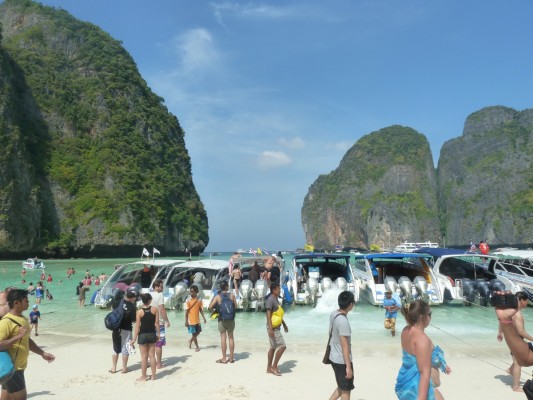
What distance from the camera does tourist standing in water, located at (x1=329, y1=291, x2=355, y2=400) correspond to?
4.91m

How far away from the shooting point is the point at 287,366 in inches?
317

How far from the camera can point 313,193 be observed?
179750 mm

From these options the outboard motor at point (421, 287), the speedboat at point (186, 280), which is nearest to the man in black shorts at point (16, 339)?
the speedboat at point (186, 280)

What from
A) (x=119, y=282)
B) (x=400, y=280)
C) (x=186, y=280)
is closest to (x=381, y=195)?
(x=400, y=280)

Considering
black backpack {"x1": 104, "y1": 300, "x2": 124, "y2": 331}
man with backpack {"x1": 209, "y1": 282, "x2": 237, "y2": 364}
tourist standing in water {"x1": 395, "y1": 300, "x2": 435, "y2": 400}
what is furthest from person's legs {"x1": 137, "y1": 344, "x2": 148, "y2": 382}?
tourist standing in water {"x1": 395, "y1": 300, "x2": 435, "y2": 400}

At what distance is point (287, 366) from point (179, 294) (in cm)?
783

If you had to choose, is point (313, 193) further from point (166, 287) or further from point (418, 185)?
point (166, 287)

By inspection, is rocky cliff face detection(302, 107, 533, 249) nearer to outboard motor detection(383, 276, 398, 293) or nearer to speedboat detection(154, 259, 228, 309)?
outboard motor detection(383, 276, 398, 293)

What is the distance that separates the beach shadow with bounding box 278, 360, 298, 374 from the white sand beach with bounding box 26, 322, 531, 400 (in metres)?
0.02

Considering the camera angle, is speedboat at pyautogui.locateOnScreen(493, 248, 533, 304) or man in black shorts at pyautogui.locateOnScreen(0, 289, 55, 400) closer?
man in black shorts at pyautogui.locateOnScreen(0, 289, 55, 400)

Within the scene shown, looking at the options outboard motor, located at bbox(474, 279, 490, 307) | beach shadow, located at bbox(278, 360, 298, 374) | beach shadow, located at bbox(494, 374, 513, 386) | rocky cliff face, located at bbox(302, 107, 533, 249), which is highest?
rocky cliff face, located at bbox(302, 107, 533, 249)

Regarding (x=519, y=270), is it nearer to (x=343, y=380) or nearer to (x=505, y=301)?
(x=343, y=380)

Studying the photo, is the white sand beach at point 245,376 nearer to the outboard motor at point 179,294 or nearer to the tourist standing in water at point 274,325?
the tourist standing in water at point 274,325

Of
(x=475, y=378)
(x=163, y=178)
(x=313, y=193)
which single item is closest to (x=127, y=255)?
(x=163, y=178)
